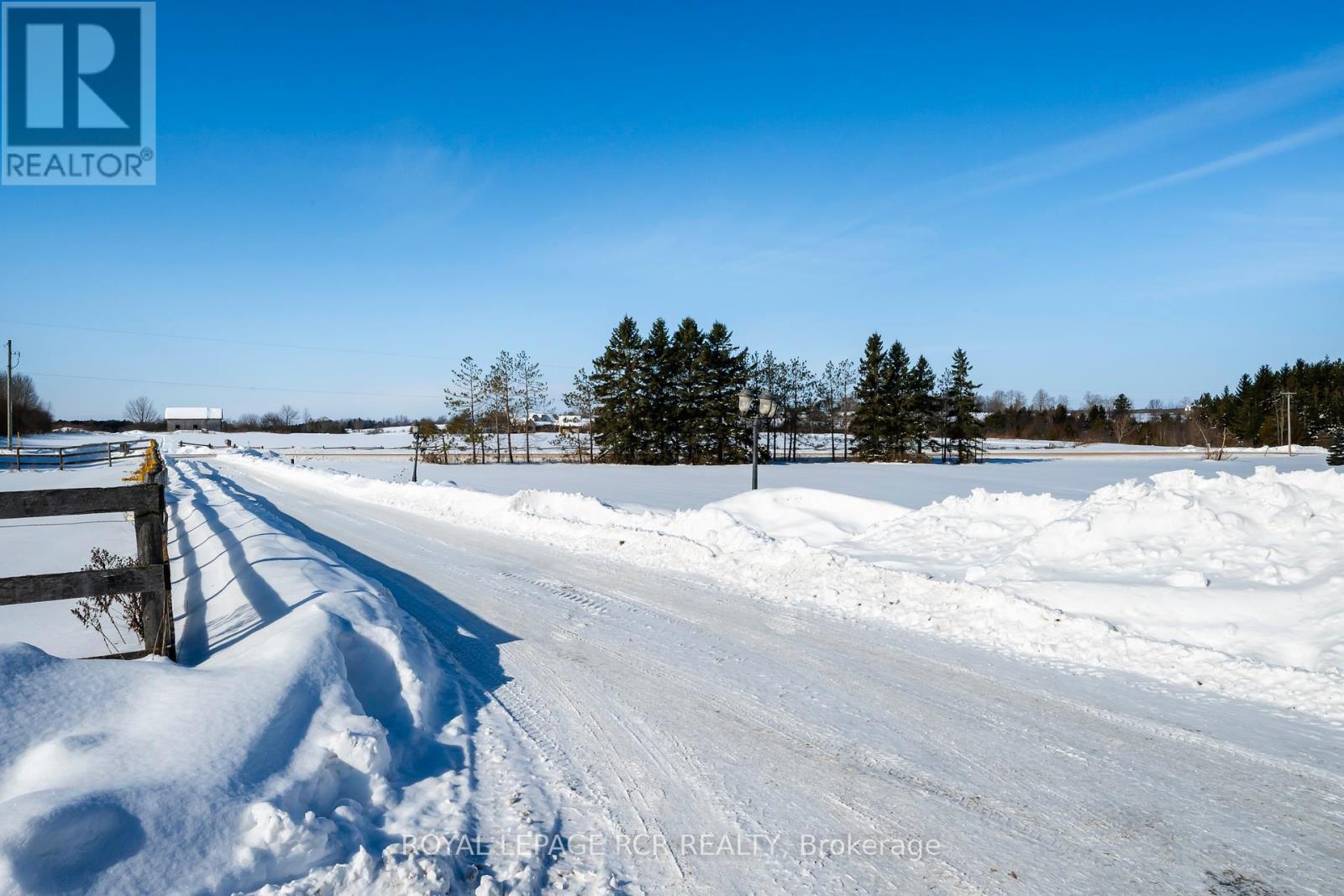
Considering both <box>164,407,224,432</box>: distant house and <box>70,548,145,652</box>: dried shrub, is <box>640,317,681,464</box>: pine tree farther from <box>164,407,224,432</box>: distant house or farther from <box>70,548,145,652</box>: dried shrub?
<box>164,407,224,432</box>: distant house

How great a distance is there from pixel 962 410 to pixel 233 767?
52.4m

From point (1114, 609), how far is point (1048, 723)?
254cm

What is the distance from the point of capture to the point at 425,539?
39.4 ft

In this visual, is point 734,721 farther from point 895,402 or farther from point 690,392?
point 895,402

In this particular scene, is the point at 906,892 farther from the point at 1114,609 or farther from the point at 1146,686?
the point at 1114,609

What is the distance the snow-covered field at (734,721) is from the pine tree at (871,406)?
131 ft

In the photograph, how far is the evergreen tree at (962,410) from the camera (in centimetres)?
4975

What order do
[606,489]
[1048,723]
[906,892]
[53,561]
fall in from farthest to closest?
[606,489] < [53,561] < [1048,723] < [906,892]

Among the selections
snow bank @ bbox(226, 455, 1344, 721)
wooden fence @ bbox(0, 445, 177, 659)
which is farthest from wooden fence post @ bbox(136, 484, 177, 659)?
snow bank @ bbox(226, 455, 1344, 721)

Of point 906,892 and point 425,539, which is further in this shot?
point 425,539

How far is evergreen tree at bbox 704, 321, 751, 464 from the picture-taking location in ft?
145

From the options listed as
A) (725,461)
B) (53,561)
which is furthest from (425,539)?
(725,461)

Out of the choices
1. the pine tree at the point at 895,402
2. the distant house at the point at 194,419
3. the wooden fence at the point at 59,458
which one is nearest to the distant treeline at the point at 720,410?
the pine tree at the point at 895,402

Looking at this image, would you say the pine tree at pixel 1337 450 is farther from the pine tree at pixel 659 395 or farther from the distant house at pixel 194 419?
the distant house at pixel 194 419
